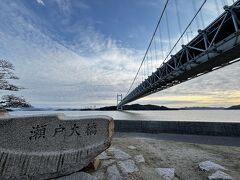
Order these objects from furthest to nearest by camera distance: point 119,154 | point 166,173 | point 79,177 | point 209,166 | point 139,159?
point 119,154 → point 139,159 → point 209,166 → point 166,173 → point 79,177

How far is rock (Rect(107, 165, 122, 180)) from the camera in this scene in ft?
9.64

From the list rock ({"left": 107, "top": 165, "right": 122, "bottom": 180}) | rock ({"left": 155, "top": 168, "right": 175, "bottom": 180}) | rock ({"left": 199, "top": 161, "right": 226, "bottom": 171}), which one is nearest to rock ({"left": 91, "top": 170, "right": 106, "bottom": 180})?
rock ({"left": 107, "top": 165, "right": 122, "bottom": 180})

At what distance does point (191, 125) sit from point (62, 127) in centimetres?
840

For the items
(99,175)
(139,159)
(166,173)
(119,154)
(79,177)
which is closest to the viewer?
(79,177)

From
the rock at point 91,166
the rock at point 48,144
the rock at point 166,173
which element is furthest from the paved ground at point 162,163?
the rock at point 48,144

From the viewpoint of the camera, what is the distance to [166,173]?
3.16 m

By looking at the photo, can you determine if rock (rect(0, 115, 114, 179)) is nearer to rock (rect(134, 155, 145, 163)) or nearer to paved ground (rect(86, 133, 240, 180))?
paved ground (rect(86, 133, 240, 180))

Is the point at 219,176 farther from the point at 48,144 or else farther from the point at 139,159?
the point at 48,144

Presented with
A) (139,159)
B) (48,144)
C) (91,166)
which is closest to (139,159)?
(139,159)

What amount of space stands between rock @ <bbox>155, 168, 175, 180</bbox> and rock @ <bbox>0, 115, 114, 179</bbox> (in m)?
1.04

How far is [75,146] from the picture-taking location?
300cm

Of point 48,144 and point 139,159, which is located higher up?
point 48,144

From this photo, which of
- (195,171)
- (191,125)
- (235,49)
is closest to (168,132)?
(191,125)

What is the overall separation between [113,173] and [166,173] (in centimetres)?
92
